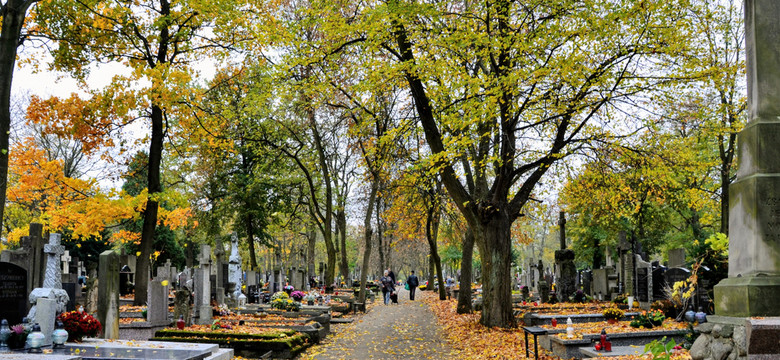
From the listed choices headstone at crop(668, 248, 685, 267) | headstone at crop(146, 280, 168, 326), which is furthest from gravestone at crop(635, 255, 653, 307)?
headstone at crop(146, 280, 168, 326)

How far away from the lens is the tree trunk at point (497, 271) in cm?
1473

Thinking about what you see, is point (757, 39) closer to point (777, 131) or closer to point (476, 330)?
point (777, 131)

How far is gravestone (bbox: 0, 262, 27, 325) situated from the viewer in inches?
343

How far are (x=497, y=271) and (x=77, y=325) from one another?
9772 mm

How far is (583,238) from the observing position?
121 feet

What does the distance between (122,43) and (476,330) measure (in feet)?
40.0

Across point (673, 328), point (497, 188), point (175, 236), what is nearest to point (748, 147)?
point (673, 328)

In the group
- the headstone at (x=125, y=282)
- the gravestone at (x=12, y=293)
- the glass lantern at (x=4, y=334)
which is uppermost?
the gravestone at (x=12, y=293)

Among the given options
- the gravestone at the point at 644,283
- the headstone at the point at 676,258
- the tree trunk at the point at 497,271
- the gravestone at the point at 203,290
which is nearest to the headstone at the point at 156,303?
the gravestone at the point at 203,290

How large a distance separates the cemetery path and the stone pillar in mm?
6778

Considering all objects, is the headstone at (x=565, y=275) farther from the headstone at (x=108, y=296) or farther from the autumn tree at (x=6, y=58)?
the autumn tree at (x=6, y=58)

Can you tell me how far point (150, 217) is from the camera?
17.2 metres

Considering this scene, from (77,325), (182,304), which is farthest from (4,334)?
(182,304)

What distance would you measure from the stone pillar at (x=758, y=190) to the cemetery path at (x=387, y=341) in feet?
22.2
